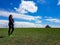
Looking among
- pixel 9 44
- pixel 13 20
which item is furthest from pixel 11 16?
pixel 9 44

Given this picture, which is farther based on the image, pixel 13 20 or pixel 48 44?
pixel 13 20

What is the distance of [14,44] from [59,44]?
13.7ft

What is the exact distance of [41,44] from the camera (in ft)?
69.7

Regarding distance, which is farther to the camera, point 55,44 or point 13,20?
point 13,20

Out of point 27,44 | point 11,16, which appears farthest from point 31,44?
point 11,16

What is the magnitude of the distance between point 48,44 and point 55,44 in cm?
65

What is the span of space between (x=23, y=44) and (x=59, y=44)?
3356 mm

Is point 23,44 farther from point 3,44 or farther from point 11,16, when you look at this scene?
point 11,16

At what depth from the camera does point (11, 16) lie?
91.4 feet

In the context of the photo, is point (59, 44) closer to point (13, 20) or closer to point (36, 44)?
point (36, 44)

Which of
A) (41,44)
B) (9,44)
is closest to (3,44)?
(9,44)

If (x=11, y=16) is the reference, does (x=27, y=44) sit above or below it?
below

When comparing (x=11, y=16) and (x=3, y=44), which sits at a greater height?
(x=11, y=16)

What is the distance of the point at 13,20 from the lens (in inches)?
1109
